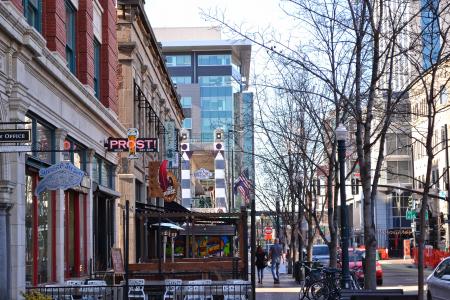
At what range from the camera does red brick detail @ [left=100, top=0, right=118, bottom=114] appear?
92.3ft

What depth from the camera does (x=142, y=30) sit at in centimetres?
3797

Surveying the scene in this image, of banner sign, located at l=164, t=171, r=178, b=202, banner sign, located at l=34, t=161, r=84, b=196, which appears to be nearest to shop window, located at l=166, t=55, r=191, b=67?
banner sign, located at l=164, t=171, r=178, b=202

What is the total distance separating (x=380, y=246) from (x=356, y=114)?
91757 mm

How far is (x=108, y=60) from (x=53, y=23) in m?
8.13

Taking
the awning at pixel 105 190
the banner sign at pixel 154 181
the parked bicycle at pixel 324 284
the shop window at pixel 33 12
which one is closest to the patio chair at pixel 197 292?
the parked bicycle at pixel 324 284

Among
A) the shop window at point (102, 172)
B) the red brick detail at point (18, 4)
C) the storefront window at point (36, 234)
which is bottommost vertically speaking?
the storefront window at point (36, 234)

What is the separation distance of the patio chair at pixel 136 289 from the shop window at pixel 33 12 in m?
6.15

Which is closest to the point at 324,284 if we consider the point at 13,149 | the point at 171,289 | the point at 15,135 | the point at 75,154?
the point at 171,289

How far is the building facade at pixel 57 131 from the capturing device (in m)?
16.2

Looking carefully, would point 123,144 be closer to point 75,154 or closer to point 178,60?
point 75,154

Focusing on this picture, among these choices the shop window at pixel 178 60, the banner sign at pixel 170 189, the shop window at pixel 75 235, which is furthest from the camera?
the shop window at pixel 178 60

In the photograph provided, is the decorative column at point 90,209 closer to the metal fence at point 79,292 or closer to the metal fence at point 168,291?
the metal fence at point 168,291

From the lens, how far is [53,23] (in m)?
20.2

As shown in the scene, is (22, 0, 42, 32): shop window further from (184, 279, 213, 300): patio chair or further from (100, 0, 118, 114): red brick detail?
(100, 0, 118, 114): red brick detail
